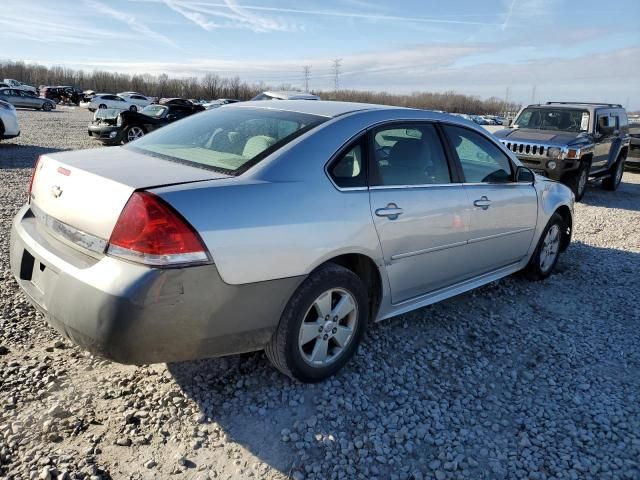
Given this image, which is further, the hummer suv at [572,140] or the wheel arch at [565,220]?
the hummer suv at [572,140]

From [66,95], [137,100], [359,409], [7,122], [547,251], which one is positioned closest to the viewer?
[359,409]

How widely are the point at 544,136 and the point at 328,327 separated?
8522 millimetres

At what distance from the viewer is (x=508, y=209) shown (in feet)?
13.5

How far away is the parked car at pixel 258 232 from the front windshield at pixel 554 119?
7.53 m

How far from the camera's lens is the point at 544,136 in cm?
973

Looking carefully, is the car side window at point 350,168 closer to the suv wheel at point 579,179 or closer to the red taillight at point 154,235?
the red taillight at point 154,235

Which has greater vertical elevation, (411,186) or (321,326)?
(411,186)

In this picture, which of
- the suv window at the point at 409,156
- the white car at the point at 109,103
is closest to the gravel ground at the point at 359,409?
the suv window at the point at 409,156

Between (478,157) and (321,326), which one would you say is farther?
(478,157)

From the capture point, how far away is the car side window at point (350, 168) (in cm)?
283

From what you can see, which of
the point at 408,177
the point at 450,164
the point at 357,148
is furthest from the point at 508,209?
the point at 357,148

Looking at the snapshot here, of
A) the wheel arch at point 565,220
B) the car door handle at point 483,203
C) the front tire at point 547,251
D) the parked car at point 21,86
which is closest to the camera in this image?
the car door handle at point 483,203

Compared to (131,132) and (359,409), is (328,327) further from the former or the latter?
(131,132)

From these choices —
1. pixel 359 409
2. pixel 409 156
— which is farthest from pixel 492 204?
pixel 359 409
